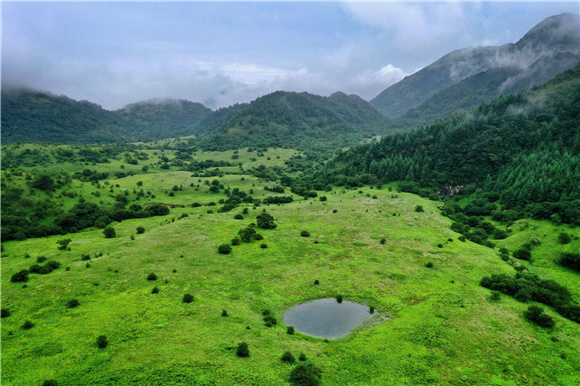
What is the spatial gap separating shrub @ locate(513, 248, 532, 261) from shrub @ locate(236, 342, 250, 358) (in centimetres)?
8714

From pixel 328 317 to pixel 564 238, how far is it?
261 ft

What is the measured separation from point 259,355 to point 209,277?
28.4 m

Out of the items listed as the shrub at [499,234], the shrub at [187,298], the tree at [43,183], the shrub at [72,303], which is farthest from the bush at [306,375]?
the tree at [43,183]

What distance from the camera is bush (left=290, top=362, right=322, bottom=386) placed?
36.5 metres

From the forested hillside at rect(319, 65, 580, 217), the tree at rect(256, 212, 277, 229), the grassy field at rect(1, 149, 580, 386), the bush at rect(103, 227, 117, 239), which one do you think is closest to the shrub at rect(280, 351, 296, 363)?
the grassy field at rect(1, 149, 580, 386)

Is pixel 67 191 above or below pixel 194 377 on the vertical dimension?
→ above

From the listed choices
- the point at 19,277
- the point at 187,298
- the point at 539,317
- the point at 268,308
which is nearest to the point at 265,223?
the point at 268,308

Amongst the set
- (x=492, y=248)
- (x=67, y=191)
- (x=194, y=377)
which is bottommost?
(x=492, y=248)

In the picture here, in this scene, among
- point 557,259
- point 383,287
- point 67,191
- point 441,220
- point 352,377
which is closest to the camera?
point 352,377

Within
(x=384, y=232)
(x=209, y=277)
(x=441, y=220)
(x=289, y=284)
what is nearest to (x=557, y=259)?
(x=441, y=220)

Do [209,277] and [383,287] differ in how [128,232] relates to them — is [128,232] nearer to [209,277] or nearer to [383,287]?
[209,277]

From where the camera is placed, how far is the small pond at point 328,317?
167ft

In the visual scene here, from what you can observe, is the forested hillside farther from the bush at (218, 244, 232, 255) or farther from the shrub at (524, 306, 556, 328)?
the bush at (218, 244, 232, 255)

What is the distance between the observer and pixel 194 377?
116 feet
